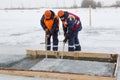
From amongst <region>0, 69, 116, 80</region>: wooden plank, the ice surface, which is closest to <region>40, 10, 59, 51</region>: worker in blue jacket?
the ice surface

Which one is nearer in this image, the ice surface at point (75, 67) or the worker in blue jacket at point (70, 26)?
the ice surface at point (75, 67)

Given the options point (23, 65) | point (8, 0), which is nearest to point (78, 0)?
point (8, 0)

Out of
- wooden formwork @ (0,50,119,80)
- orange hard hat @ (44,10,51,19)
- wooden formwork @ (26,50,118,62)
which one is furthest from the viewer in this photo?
orange hard hat @ (44,10,51,19)

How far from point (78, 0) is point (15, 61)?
71329 mm

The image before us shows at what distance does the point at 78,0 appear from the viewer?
78000 mm

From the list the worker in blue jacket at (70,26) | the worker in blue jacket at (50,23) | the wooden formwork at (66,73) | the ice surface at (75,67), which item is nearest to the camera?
the wooden formwork at (66,73)

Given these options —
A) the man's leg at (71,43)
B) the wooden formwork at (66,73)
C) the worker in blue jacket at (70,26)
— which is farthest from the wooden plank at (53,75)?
the man's leg at (71,43)

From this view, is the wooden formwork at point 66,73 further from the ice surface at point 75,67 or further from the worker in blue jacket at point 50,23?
the worker in blue jacket at point 50,23

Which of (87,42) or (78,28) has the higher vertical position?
(78,28)

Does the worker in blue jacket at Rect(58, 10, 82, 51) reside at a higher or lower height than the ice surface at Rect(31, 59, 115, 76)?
higher

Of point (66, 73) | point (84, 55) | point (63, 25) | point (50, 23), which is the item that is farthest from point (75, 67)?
point (50, 23)

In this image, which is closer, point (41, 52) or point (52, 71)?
point (52, 71)

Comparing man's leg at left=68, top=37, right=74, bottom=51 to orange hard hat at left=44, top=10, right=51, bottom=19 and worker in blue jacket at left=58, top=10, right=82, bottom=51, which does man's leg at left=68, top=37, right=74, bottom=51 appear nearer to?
worker in blue jacket at left=58, top=10, right=82, bottom=51

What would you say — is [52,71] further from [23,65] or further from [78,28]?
[78,28]
